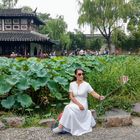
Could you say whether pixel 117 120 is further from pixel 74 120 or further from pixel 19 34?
pixel 19 34

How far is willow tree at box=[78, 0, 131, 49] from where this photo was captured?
43438 mm

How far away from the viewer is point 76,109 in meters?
5.70

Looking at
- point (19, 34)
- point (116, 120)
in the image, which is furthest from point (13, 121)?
point (19, 34)

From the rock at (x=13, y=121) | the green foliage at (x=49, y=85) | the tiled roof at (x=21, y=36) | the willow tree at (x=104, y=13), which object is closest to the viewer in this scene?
the rock at (x=13, y=121)

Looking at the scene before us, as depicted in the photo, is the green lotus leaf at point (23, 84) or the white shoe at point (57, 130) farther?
the green lotus leaf at point (23, 84)

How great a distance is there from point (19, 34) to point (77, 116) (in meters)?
33.0

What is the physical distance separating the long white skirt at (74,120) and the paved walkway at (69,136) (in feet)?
0.32

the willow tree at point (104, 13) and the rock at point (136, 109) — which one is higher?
the willow tree at point (104, 13)

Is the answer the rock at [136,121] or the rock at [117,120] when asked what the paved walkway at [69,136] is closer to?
the rock at [117,120]

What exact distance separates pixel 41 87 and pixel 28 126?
43.0 inches

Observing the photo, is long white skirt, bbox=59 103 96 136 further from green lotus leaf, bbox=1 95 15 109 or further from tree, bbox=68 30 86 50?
tree, bbox=68 30 86 50

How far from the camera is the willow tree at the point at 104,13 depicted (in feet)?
143

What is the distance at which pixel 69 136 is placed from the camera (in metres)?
5.63

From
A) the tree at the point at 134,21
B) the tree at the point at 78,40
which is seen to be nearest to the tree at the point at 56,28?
the tree at the point at 78,40
